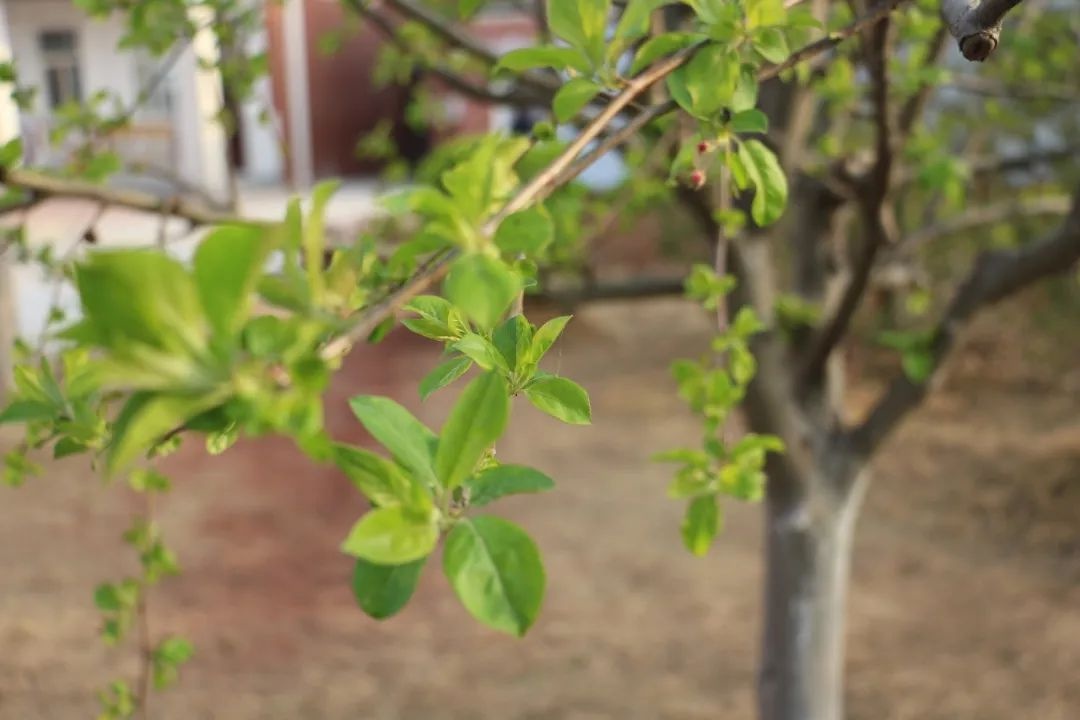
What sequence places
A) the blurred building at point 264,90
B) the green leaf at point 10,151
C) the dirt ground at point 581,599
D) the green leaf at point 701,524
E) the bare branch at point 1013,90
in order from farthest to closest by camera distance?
1. the blurred building at point 264,90
2. the dirt ground at point 581,599
3. the bare branch at point 1013,90
4. the green leaf at point 10,151
5. the green leaf at point 701,524

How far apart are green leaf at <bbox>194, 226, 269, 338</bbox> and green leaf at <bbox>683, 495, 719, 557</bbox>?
898 millimetres

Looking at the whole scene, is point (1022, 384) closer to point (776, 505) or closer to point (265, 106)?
point (776, 505)

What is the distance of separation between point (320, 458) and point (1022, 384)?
9.03 meters

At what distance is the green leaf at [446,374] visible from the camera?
33.6 inches

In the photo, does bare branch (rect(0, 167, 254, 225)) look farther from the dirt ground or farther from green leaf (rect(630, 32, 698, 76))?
the dirt ground

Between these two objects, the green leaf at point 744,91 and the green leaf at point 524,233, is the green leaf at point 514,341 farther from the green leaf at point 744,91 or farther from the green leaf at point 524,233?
the green leaf at point 744,91

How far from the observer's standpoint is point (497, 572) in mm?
632

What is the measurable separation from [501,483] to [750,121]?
0.47 m

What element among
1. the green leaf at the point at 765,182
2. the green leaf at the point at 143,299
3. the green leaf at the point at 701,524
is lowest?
the green leaf at the point at 701,524

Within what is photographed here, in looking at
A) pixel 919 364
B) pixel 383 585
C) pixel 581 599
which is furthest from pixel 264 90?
pixel 383 585

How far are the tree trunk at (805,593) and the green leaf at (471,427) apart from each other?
2.62 m

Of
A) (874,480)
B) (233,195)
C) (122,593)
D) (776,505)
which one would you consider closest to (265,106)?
(233,195)

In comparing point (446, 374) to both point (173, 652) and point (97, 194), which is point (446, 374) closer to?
point (97, 194)

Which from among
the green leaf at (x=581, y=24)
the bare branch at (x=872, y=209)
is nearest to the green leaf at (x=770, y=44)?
the green leaf at (x=581, y=24)
